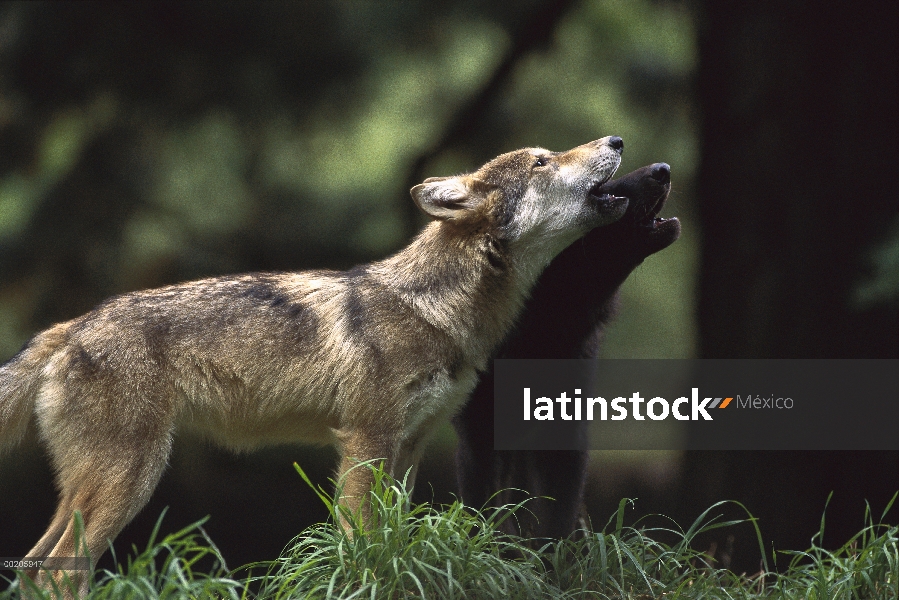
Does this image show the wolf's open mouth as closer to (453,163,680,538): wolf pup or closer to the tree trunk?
(453,163,680,538): wolf pup

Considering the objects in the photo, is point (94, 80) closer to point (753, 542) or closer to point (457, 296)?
point (457, 296)

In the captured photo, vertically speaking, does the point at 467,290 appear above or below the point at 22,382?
above

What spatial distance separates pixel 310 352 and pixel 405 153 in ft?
13.6

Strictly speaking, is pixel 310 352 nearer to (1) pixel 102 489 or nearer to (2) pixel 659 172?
(1) pixel 102 489

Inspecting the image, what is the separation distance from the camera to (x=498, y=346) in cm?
523

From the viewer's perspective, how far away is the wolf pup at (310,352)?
15.4 feet

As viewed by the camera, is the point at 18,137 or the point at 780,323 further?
the point at 18,137

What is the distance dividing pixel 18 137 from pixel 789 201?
6.38 metres

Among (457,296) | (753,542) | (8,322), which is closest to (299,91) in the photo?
(8,322)

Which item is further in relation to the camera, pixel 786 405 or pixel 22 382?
pixel 786 405

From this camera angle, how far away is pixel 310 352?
5.03 meters

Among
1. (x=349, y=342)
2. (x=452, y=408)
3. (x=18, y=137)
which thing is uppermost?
(x=18, y=137)

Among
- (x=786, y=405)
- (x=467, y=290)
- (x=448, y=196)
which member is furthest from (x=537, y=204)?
(x=786, y=405)

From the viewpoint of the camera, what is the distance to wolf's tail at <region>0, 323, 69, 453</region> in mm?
4859
